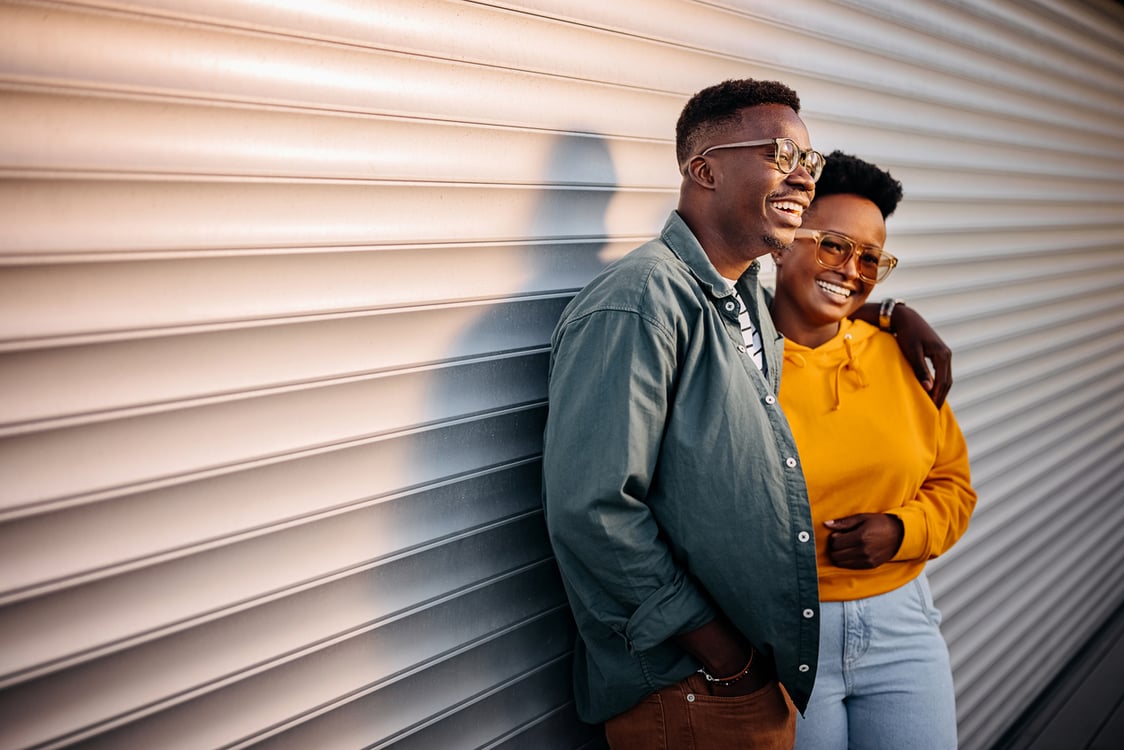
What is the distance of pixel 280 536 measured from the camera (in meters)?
1.55

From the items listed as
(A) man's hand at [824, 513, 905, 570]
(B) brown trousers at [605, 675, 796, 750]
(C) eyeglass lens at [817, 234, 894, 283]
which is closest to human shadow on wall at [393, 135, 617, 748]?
(B) brown trousers at [605, 675, 796, 750]

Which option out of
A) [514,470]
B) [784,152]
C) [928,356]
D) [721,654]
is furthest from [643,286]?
[928,356]

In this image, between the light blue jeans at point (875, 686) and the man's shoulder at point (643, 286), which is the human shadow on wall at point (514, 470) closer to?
the man's shoulder at point (643, 286)

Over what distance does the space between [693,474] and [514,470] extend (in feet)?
1.66

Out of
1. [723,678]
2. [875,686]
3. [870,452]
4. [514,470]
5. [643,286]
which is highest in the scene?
[643,286]

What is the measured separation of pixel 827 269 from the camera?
2.20m

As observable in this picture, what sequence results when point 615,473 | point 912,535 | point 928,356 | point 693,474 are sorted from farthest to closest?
point 928,356 → point 912,535 → point 693,474 → point 615,473

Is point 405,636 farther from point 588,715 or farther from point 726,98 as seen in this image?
point 726,98

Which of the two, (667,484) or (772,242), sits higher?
(772,242)

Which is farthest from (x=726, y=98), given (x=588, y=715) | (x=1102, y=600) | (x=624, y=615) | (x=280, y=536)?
(x=1102, y=600)

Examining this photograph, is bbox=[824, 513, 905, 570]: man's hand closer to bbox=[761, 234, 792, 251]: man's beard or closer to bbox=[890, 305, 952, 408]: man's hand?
bbox=[890, 305, 952, 408]: man's hand

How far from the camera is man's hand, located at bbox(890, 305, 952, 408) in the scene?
7.50 feet

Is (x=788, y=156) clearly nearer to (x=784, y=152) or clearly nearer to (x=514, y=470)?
(x=784, y=152)

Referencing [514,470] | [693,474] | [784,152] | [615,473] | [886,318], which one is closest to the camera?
[615,473]
